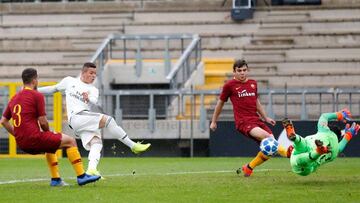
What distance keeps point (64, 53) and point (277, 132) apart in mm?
A: 10975

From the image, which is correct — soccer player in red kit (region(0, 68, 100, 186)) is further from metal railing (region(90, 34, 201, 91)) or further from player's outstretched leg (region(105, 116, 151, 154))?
metal railing (region(90, 34, 201, 91))

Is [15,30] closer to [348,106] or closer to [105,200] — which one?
[348,106]

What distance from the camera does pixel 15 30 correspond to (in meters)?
38.9

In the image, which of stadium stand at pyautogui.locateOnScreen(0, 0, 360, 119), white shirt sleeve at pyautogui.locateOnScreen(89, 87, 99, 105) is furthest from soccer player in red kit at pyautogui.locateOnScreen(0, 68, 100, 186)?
stadium stand at pyautogui.locateOnScreen(0, 0, 360, 119)

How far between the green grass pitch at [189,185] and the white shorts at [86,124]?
732 millimetres

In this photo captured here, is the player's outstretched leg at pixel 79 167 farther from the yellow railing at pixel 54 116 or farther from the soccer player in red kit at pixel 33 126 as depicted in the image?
the yellow railing at pixel 54 116

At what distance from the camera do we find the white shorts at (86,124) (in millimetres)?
16984

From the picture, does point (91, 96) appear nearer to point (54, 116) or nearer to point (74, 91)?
point (74, 91)

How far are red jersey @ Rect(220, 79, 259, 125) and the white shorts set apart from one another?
248 cm

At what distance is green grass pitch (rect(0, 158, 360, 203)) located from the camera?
1421 centimetres

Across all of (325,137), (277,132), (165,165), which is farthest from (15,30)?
(325,137)

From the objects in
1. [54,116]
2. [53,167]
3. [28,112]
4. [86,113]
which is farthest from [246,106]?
[54,116]

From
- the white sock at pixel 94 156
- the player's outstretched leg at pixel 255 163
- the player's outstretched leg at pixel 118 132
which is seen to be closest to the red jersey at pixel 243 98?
the player's outstretched leg at pixel 255 163

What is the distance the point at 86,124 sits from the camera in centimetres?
1700
